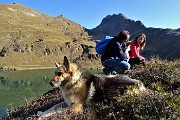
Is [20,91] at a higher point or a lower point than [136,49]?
lower

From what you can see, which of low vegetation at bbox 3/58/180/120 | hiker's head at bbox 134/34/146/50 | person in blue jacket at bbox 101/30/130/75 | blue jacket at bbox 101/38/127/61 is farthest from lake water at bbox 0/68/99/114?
low vegetation at bbox 3/58/180/120

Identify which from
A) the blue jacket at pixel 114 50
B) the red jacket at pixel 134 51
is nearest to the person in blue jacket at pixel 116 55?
the blue jacket at pixel 114 50

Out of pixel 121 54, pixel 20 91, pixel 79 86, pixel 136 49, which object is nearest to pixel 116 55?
pixel 121 54

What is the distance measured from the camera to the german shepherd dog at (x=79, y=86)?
29.7 ft

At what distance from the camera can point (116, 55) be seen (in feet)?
43.8

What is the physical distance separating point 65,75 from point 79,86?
0.46 m

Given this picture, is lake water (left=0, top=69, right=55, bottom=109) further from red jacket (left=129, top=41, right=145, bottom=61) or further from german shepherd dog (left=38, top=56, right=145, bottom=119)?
german shepherd dog (left=38, top=56, right=145, bottom=119)

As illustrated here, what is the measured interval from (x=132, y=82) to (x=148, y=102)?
5.05ft

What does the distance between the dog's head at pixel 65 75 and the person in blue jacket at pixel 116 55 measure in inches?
153

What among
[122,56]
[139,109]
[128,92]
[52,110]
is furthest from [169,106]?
[122,56]

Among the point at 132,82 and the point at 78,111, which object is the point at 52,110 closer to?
the point at 78,111

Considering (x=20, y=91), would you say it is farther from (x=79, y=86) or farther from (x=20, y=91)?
(x=79, y=86)

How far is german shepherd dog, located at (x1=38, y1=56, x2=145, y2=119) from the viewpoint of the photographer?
9.05 metres

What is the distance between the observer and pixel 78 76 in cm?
935
